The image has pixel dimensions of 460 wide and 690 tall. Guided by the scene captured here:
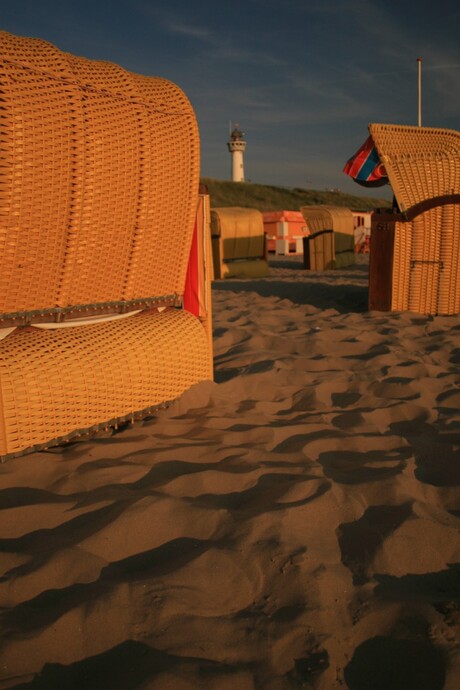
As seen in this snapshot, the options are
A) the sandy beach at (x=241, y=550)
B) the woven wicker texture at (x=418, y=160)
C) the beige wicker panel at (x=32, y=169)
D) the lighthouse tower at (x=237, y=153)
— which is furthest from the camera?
the lighthouse tower at (x=237, y=153)

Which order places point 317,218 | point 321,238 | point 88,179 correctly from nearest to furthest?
1. point 88,179
2. point 317,218
3. point 321,238

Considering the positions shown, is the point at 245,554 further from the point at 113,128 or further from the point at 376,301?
the point at 376,301

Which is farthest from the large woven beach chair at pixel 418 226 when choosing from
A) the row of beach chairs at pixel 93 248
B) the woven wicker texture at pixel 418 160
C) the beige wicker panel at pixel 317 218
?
the beige wicker panel at pixel 317 218

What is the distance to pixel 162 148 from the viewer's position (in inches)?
108

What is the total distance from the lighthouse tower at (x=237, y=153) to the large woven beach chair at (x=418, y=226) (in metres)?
53.7

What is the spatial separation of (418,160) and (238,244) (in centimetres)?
565

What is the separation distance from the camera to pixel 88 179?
246 centimetres

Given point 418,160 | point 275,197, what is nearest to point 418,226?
point 418,160

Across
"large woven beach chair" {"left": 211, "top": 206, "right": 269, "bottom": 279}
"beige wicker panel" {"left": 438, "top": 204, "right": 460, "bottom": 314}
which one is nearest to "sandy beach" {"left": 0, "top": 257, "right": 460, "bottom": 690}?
"beige wicker panel" {"left": 438, "top": 204, "right": 460, "bottom": 314}

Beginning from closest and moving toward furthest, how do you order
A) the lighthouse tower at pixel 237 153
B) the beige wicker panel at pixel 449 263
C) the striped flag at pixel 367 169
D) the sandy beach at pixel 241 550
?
1. the sandy beach at pixel 241 550
2. the beige wicker panel at pixel 449 263
3. the striped flag at pixel 367 169
4. the lighthouse tower at pixel 237 153

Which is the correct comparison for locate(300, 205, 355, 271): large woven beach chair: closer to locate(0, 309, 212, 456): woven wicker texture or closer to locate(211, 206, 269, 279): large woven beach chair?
locate(211, 206, 269, 279): large woven beach chair

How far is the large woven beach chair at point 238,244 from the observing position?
36.4 feet

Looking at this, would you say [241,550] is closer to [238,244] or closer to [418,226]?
[418,226]

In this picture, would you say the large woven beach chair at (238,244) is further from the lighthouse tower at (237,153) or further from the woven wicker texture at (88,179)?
the lighthouse tower at (237,153)
